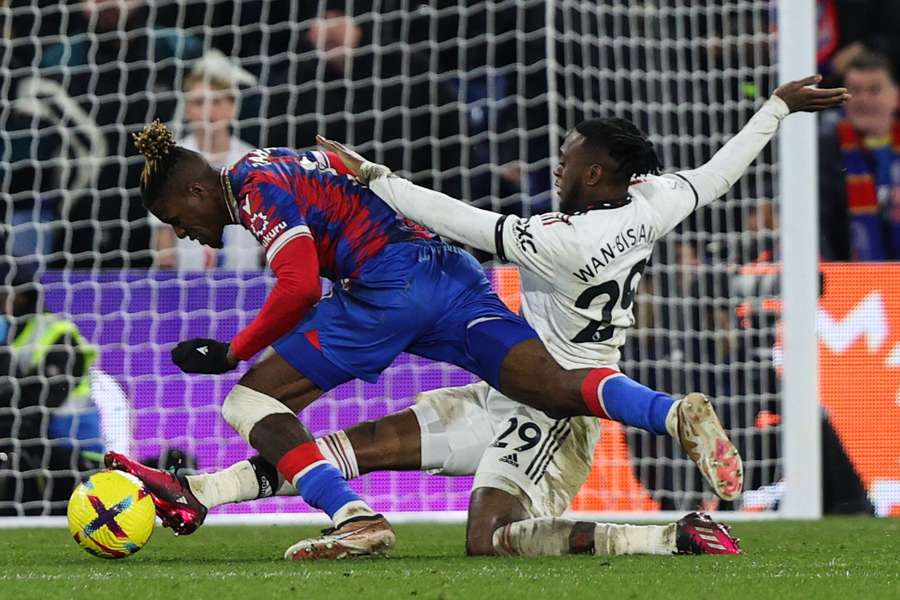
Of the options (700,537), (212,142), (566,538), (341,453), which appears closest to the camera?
(700,537)

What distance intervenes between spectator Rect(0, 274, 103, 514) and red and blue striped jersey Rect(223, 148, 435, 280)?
2.78m

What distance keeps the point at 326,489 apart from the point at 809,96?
2.12 metres

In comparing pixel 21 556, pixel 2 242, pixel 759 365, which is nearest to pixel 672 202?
pixel 21 556

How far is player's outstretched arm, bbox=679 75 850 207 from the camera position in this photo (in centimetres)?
509

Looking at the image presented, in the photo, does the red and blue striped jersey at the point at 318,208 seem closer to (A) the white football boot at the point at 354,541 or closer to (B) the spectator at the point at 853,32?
(A) the white football boot at the point at 354,541

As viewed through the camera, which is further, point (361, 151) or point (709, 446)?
point (361, 151)

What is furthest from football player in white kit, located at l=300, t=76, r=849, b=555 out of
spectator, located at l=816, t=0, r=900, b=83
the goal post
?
spectator, located at l=816, t=0, r=900, b=83

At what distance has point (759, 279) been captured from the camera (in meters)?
7.83

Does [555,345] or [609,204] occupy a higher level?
[609,204]

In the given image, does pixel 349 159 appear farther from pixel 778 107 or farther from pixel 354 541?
pixel 778 107

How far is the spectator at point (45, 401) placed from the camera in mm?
7445

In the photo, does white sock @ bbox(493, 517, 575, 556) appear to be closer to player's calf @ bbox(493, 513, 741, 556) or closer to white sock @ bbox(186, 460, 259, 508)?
player's calf @ bbox(493, 513, 741, 556)

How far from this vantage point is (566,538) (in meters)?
4.71

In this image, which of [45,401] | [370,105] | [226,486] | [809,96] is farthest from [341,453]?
[370,105]
